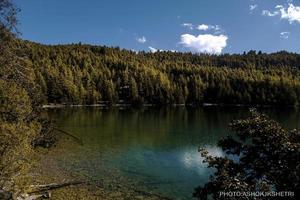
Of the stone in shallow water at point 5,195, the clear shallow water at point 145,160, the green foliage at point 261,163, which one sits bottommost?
the clear shallow water at point 145,160

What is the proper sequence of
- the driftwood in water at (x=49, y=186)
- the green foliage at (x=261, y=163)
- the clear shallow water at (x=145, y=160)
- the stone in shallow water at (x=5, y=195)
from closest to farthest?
the green foliage at (x=261, y=163) → the stone in shallow water at (x=5, y=195) → the driftwood in water at (x=49, y=186) → the clear shallow water at (x=145, y=160)

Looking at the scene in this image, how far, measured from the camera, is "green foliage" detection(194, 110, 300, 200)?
15680 mm

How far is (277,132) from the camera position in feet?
57.7

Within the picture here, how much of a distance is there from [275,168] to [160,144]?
181 feet

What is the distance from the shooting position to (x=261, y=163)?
1723cm

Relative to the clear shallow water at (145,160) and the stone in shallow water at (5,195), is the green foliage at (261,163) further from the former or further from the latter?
the clear shallow water at (145,160)

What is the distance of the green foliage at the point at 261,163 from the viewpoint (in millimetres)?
15680

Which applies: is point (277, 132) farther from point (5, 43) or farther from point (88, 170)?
point (88, 170)

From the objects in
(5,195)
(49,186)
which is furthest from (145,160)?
(5,195)

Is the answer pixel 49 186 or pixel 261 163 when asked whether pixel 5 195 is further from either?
pixel 261 163

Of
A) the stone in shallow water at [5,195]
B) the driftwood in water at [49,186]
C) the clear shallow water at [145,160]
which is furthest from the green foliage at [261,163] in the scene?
the clear shallow water at [145,160]

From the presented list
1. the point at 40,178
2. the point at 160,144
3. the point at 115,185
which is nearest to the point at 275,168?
the point at 115,185

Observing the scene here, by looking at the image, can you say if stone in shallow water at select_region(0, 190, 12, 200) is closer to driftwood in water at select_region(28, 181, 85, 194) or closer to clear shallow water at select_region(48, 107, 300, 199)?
driftwood in water at select_region(28, 181, 85, 194)

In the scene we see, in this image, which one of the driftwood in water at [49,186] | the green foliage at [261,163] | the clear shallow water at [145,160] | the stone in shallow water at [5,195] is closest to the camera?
the green foliage at [261,163]
